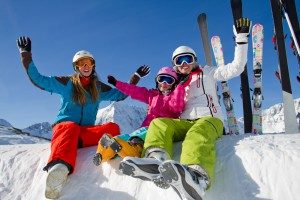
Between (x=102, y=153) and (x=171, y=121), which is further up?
(x=171, y=121)

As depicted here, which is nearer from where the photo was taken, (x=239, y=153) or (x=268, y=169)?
(x=268, y=169)

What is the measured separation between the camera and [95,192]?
382cm

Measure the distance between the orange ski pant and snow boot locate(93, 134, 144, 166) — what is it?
0.35 m

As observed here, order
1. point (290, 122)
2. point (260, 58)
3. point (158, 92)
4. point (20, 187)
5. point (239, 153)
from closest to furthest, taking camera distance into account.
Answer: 1. point (239, 153)
2. point (20, 187)
3. point (158, 92)
4. point (290, 122)
5. point (260, 58)

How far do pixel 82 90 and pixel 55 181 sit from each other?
5.23ft

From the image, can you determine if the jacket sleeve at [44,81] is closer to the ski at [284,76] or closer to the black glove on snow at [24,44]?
the black glove on snow at [24,44]

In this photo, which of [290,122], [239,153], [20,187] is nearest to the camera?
[239,153]

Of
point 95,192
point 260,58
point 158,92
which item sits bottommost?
point 95,192

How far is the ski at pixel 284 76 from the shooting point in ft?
25.0

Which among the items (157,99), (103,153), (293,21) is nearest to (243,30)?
(157,99)

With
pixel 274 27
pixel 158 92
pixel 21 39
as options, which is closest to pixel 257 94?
pixel 274 27

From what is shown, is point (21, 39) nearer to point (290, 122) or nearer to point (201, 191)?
point (201, 191)

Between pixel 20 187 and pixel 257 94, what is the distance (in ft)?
17.6

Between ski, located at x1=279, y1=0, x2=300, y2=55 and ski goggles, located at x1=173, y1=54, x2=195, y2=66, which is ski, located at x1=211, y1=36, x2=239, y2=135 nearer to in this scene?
ski, located at x1=279, y1=0, x2=300, y2=55
